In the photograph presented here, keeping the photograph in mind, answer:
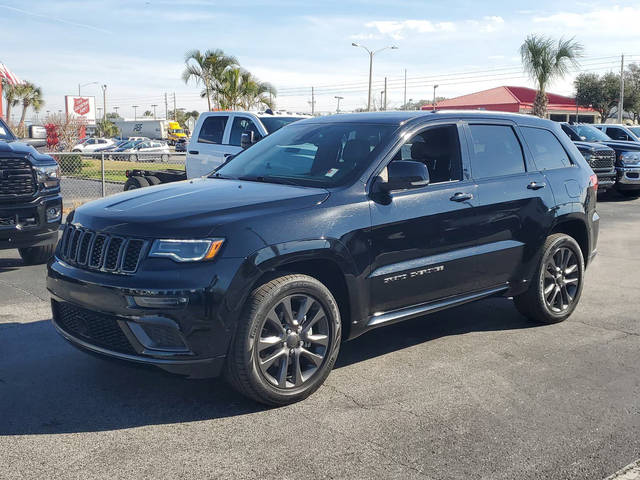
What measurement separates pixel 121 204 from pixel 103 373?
1184 millimetres

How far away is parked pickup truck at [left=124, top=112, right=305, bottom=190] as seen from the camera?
486 inches

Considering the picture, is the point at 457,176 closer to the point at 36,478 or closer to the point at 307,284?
the point at 307,284

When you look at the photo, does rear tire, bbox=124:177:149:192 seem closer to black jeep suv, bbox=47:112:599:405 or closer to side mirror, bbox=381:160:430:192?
black jeep suv, bbox=47:112:599:405

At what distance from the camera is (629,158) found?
1794 centimetres

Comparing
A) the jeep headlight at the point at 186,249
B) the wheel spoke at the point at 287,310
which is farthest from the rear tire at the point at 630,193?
the jeep headlight at the point at 186,249

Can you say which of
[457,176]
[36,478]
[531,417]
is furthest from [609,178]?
[36,478]

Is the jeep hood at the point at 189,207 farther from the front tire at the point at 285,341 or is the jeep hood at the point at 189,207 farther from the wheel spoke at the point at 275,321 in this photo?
the wheel spoke at the point at 275,321

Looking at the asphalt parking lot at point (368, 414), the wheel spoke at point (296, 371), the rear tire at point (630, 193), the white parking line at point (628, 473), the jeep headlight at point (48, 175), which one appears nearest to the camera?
the white parking line at point (628, 473)

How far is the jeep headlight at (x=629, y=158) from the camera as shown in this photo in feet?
58.8

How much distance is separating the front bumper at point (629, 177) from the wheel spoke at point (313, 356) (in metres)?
15.8

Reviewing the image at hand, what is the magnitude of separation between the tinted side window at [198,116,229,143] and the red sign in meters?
48.9

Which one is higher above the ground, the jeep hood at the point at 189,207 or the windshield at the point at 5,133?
the windshield at the point at 5,133

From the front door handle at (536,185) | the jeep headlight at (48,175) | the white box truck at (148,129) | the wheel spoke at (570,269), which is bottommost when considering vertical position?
the wheel spoke at (570,269)

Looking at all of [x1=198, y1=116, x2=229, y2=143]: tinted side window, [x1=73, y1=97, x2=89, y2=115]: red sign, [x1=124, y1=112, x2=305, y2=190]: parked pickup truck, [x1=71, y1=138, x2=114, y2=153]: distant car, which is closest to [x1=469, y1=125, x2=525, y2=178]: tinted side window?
[x1=124, y1=112, x2=305, y2=190]: parked pickup truck
